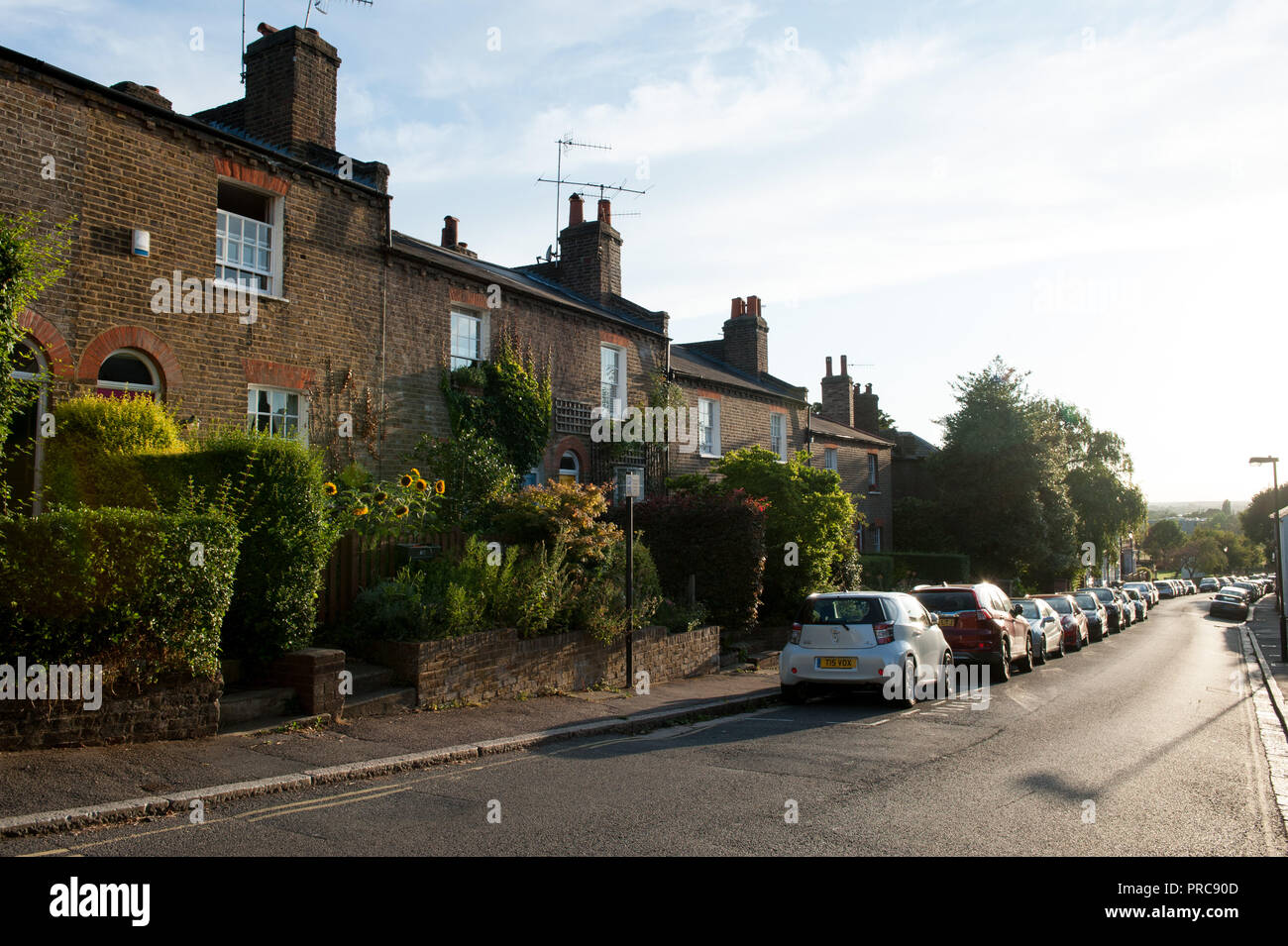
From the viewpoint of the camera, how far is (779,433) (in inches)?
1190

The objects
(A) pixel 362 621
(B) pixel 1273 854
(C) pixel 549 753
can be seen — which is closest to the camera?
(B) pixel 1273 854

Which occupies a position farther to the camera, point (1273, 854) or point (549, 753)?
point (549, 753)

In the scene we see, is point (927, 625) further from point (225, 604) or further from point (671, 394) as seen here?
point (671, 394)

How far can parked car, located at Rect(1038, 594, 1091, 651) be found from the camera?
23.8 meters

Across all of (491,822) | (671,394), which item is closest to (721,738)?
(491,822)

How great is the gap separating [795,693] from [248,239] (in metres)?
10.7

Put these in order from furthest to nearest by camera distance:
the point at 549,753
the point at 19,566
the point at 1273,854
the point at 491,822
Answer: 1. the point at 549,753
2. the point at 19,566
3. the point at 491,822
4. the point at 1273,854

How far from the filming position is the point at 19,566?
680cm

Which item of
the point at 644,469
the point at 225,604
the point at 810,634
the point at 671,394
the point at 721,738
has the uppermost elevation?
the point at 671,394

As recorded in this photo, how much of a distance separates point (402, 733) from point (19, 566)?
11.9ft

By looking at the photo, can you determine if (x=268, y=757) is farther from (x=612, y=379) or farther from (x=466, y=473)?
(x=612, y=379)

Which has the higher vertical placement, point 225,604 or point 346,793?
point 225,604

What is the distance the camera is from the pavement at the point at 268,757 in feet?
19.6

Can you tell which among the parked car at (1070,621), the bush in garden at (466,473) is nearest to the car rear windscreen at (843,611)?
the bush in garden at (466,473)
